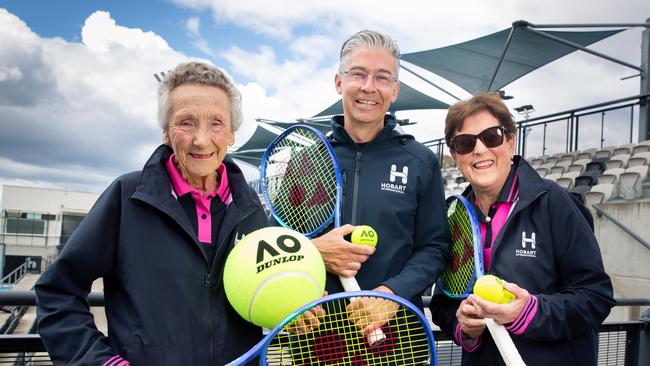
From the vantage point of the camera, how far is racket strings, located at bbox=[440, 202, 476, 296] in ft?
7.14

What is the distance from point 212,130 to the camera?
1690 mm

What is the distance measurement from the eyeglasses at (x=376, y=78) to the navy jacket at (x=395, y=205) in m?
0.22

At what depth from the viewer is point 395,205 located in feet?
7.01

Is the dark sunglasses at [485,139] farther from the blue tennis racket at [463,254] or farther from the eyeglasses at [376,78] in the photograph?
the eyeglasses at [376,78]

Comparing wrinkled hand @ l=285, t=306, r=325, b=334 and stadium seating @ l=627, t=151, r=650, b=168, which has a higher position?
stadium seating @ l=627, t=151, r=650, b=168

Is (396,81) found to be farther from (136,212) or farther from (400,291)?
(136,212)

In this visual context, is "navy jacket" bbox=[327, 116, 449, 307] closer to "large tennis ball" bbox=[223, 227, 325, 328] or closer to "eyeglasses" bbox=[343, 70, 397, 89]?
"eyeglasses" bbox=[343, 70, 397, 89]

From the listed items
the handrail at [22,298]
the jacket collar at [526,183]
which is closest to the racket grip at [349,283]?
the jacket collar at [526,183]

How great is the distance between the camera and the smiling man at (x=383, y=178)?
82.7 inches

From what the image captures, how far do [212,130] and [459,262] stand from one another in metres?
1.32

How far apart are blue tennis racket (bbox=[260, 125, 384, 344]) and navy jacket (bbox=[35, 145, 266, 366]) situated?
26.9 inches

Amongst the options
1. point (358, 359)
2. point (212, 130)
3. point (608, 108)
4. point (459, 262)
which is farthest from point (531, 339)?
point (608, 108)

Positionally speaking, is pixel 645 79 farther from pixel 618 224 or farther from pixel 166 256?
pixel 166 256

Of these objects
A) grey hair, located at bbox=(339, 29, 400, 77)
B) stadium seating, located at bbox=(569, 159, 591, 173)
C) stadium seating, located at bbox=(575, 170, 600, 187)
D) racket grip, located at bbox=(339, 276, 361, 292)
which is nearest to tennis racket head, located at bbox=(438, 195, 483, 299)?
racket grip, located at bbox=(339, 276, 361, 292)
